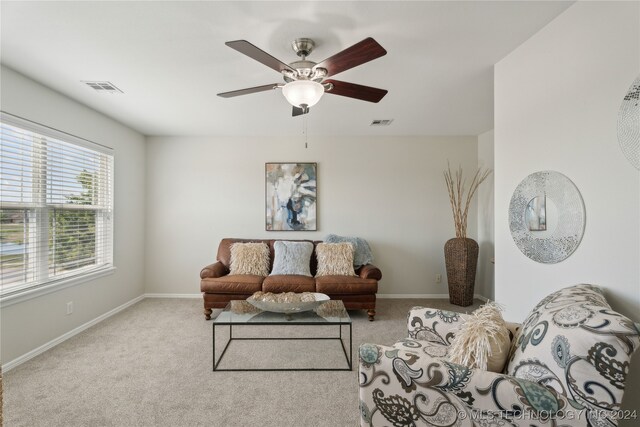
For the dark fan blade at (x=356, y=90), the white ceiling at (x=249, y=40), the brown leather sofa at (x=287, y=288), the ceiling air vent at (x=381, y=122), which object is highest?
the ceiling air vent at (x=381, y=122)

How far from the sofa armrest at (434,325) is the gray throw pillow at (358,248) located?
2.28m

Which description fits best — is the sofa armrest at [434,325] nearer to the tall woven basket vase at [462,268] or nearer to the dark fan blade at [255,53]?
the dark fan blade at [255,53]

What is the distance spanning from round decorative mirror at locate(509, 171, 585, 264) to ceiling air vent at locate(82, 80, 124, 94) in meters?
3.58

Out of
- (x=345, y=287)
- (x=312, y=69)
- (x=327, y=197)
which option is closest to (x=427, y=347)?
(x=312, y=69)

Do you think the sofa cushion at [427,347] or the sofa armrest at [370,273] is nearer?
the sofa cushion at [427,347]

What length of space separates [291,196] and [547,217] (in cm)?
332

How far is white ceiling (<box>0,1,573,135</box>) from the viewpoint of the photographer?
69.3 inches

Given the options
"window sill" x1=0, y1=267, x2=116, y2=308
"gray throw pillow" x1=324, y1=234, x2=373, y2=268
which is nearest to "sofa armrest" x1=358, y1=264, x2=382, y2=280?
"gray throw pillow" x1=324, y1=234, x2=373, y2=268

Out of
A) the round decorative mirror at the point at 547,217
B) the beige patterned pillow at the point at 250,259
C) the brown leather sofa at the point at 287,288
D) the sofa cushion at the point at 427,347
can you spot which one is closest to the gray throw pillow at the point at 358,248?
the brown leather sofa at the point at 287,288

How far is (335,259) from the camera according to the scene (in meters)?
4.00

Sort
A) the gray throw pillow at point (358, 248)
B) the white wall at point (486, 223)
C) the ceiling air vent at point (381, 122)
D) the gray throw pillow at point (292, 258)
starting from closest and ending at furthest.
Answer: the ceiling air vent at point (381, 122)
the gray throw pillow at point (292, 258)
the gray throw pillow at point (358, 248)
the white wall at point (486, 223)

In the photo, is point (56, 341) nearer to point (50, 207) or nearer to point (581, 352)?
point (50, 207)

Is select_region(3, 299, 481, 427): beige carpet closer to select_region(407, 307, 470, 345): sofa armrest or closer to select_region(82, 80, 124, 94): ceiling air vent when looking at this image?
select_region(407, 307, 470, 345): sofa armrest

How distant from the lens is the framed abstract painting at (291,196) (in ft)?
15.0
